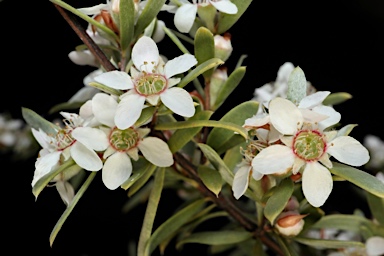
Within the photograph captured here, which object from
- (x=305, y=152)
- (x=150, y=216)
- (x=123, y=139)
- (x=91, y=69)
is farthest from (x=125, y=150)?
(x=91, y=69)

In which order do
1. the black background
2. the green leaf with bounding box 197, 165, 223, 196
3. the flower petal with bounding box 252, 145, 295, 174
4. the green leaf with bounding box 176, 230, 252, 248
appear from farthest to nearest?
1. the black background
2. the green leaf with bounding box 176, 230, 252, 248
3. the green leaf with bounding box 197, 165, 223, 196
4. the flower petal with bounding box 252, 145, 295, 174

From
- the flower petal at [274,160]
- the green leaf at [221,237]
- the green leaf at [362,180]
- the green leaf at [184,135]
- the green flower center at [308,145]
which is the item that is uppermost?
the green leaf at [184,135]

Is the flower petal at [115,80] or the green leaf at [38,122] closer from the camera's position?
the flower petal at [115,80]

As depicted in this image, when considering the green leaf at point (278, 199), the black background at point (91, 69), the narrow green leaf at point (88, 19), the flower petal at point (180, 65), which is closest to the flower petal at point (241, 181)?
the green leaf at point (278, 199)

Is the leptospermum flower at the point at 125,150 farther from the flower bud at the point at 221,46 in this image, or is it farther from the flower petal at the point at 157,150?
the flower bud at the point at 221,46

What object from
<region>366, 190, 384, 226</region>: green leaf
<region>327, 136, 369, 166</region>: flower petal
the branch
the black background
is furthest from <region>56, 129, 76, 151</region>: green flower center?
the black background

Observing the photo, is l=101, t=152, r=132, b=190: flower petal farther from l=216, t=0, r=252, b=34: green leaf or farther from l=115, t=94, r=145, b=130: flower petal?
l=216, t=0, r=252, b=34: green leaf

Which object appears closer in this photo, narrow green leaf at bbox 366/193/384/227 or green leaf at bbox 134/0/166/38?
green leaf at bbox 134/0/166/38

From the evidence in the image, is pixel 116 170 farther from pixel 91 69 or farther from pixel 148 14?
pixel 91 69
